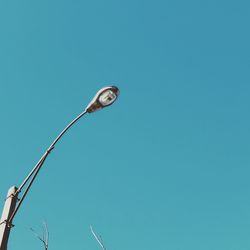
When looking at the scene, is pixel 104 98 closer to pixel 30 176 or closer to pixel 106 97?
pixel 106 97

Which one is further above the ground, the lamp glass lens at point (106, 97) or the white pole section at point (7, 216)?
the lamp glass lens at point (106, 97)

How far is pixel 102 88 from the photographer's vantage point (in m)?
4.09

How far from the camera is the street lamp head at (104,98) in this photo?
408 centimetres

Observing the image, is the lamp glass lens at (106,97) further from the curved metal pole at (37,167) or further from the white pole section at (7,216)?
the white pole section at (7,216)

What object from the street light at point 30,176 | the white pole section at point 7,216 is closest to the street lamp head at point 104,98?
the street light at point 30,176

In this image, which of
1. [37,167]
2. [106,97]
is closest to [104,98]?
[106,97]

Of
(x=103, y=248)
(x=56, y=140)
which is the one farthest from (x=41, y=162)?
(x=103, y=248)

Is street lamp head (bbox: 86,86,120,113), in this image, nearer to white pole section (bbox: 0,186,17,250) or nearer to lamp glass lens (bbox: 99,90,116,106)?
lamp glass lens (bbox: 99,90,116,106)

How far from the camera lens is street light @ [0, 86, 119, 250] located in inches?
137

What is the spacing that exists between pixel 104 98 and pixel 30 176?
4.19ft

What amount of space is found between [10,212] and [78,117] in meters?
1.37

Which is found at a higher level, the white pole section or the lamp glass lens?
the lamp glass lens

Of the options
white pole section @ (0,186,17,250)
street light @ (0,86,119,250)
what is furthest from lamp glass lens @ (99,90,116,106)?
white pole section @ (0,186,17,250)

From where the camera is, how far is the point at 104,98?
4.09 metres
